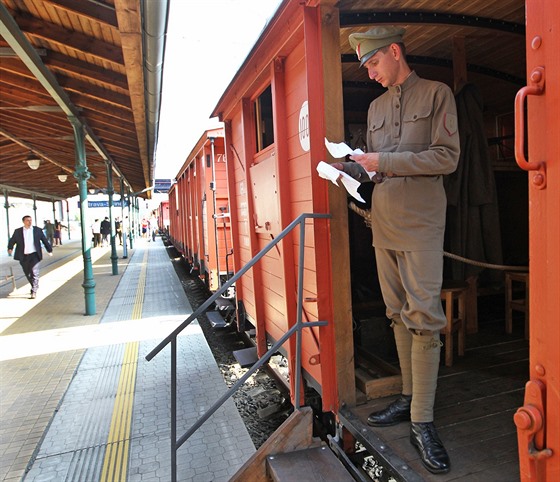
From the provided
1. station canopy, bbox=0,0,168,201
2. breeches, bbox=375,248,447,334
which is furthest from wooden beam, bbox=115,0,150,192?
breeches, bbox=375,248,447,334

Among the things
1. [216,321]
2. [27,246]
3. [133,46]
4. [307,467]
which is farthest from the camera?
[27,246]

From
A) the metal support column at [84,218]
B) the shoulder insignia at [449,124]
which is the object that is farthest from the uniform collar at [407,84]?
the metal support column at [84,218]

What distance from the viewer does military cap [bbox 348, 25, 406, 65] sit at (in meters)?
1.95

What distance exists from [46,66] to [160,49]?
2.24 metres

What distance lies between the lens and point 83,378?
442 centimetres

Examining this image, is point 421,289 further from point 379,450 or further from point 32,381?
point 32,381

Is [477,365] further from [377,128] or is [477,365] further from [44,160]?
[44,160]

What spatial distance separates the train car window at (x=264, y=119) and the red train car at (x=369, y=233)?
0.01 meters

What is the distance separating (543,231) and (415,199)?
789 mm

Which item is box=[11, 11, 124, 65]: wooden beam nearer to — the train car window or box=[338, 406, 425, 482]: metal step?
the train car window

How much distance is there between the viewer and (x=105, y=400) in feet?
12.7

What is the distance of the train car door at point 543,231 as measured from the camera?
112cm

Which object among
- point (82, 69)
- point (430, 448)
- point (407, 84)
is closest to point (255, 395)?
point (430, 448)

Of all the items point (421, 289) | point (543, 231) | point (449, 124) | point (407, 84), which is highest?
point (407, 84)
